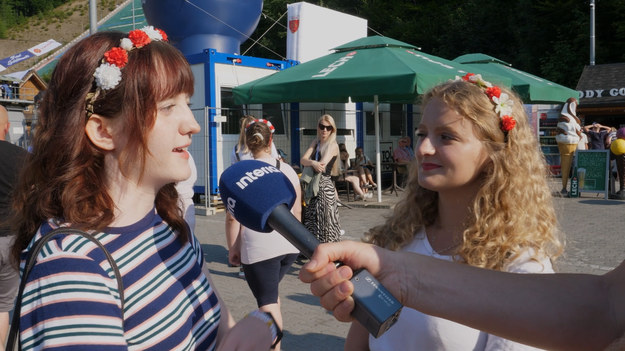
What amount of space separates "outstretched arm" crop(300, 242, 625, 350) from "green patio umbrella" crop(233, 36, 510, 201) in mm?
7336

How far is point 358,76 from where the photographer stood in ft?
29.9

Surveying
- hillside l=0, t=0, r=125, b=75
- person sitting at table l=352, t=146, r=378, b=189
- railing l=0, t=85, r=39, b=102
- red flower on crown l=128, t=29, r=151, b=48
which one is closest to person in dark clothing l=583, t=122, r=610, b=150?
person sitting at table l=352, t=146, r=378, b=189

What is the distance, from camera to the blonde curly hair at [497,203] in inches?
80.8

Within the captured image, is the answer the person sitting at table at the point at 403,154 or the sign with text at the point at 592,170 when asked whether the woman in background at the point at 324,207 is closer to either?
the person sitting at table at the point at 403,154

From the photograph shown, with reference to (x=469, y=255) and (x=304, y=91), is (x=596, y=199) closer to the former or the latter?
(x=304, y=91)

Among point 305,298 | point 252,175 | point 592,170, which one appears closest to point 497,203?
point 252,175

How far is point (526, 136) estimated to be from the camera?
229 centimetres

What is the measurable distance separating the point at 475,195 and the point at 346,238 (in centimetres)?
596

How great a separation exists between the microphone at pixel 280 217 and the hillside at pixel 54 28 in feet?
239

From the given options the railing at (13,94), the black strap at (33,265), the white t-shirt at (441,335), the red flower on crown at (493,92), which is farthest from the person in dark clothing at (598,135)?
the railing at (13,94)

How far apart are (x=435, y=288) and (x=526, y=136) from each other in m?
1.12

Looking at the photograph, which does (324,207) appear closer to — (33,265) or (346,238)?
(346,238)

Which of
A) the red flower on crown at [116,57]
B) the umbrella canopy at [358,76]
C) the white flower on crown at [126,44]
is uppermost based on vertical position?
the umbrella canopy at [358,76]

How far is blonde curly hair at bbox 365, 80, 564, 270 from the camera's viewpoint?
2.05 m
